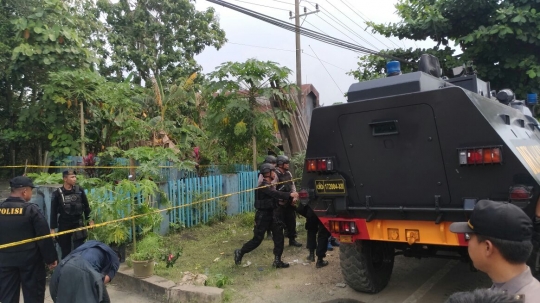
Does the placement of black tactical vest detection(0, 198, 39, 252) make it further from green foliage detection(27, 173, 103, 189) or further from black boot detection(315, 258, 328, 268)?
black boot detection(315, 258, 328, 268)

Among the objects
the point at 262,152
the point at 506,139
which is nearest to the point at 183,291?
the point at 506,139

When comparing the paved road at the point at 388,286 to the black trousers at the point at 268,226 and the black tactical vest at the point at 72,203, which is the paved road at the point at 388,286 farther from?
the black tactical vest at the point at 72,203

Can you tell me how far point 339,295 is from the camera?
5.15 metres

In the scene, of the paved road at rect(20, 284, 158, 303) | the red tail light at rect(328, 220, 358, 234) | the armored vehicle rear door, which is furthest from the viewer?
the paved road at rect(20, 284, 158, 303)

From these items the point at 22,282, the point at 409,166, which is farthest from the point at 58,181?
the point at 409,166

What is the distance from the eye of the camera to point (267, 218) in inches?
247

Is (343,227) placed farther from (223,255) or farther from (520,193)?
(223,255)

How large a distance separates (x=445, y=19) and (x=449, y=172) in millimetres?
7459

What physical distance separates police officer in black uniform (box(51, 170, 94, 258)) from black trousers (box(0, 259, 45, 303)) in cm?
133

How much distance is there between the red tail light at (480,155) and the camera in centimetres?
362

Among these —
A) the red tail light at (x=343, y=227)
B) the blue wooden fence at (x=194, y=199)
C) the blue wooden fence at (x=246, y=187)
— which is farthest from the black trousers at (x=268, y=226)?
the blue wooden fence at (x=246, y=187)

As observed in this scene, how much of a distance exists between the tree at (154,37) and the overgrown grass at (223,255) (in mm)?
11522

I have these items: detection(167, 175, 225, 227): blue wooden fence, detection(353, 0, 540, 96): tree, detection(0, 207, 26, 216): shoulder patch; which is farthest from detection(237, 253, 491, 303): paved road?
detection(353, 0, 540, 96): tree

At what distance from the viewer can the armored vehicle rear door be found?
13.1ft
